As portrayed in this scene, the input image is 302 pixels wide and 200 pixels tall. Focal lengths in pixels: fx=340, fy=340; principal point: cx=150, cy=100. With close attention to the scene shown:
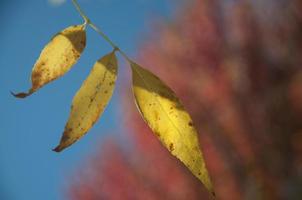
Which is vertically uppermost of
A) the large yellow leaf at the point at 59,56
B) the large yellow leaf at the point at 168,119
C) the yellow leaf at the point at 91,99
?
the large yellow leaf at the point at 59,56

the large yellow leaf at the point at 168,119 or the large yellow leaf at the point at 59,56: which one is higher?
the large yellow leaf at the point at 59,56

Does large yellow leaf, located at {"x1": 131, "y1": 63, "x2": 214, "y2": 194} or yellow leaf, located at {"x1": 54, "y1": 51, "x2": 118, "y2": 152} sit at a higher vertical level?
yellow leaf, located at {"x1": 54, "y1": 51, "x2": 118, "y2": 152}

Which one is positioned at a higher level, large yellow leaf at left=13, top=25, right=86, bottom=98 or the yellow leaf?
large yellow leaf at left=13, top=25, right=86, bottom=98

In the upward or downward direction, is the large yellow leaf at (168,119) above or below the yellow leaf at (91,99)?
below

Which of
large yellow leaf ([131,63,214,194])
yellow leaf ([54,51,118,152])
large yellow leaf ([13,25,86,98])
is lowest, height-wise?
large yellow leaf ([131,63,214,194])
